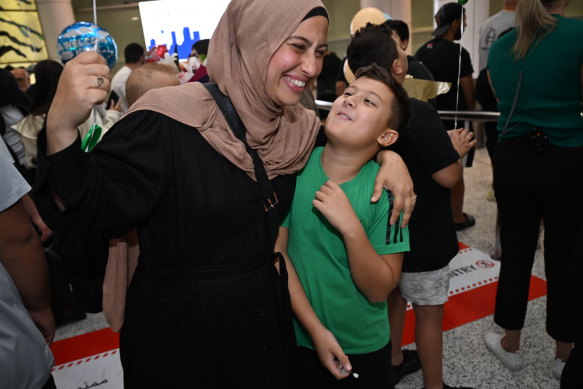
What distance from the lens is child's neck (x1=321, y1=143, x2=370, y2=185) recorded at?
4.28ft

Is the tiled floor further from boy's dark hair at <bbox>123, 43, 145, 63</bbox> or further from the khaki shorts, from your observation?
boy's dark hair at <bbox>123, 43, 145, 63</bbox>

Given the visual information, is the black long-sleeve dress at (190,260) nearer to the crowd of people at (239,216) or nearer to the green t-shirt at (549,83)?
the crowd of people at (239,216)

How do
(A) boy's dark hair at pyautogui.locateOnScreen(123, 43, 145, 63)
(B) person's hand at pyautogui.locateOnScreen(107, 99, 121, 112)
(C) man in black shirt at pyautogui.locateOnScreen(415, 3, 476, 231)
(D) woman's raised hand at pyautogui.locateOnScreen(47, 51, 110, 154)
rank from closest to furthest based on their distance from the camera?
1. (D) woman's raised hand at pyautogui.locateOnScreen(47, 51, 110, 154)
2. (B) person's hand at pyautogui.locateOnScreen(107, 99, 121, 112)
3. (C) man in black shirt at pyautogui.locateOnScreen(415, 3, 476, 231)
4. (A) boy's dark hair at pyautogui.locateOnScreen(123, 43, 145, 63)

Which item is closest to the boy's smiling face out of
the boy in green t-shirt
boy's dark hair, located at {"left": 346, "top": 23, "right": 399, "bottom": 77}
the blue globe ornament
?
the boy in green t-shirt

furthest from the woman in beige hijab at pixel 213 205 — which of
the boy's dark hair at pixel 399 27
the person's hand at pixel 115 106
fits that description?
the boy's dark hair at pixel 399 27

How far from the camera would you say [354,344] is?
1318 mm

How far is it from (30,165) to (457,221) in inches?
128

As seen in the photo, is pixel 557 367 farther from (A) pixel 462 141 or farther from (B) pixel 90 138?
(B) pixel 90 138

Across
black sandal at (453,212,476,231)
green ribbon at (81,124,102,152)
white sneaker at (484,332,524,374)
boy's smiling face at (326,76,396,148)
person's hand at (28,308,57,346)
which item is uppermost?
green ribbon at (81,124,102,152)

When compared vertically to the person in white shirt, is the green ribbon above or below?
below

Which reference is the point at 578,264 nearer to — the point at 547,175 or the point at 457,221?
the point at 547,175

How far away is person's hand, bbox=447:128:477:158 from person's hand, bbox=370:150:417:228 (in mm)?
521

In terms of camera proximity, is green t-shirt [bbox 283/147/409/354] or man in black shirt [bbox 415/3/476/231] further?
man in black shirt [bbox 415/3/476/231]

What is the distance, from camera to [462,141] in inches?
68.6
